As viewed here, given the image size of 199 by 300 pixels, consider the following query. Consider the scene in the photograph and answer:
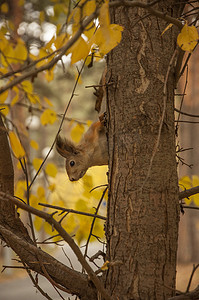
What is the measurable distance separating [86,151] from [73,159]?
0.05 m

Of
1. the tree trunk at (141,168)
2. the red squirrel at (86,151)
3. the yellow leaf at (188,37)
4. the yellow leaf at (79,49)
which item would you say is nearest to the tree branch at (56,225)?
the tree trunk at (141,168)

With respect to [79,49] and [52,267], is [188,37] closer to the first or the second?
[79,49]

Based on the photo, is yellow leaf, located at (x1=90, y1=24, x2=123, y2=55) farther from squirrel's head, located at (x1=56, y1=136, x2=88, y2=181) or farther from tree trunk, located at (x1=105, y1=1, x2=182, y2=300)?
squirrel's head, located at (x1=56, y1=136, x2=88, y2=181)

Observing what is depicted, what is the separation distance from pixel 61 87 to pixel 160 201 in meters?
5.04

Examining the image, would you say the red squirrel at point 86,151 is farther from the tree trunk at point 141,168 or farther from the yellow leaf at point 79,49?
the yellow leaf at point 79,49

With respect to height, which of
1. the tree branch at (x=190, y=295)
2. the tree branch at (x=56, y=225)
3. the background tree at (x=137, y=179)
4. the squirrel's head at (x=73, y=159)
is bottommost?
the tree branch at (x=190, y=295)

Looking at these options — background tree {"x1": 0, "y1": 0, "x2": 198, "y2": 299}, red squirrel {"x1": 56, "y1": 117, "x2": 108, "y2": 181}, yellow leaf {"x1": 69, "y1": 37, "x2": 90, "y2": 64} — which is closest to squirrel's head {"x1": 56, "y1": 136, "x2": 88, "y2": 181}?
red squirrel {"x1": 56, "y1": 117, "x2": 108, "y2": 181}

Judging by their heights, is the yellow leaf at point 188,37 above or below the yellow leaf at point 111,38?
above

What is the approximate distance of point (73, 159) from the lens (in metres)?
1.33

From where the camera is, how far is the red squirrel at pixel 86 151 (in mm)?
1268

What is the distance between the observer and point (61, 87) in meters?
5.70

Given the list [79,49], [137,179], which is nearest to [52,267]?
[137,179]

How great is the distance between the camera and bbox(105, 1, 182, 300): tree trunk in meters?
0.81

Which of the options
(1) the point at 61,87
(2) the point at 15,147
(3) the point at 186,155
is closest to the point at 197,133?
(3) the point at 186,155
